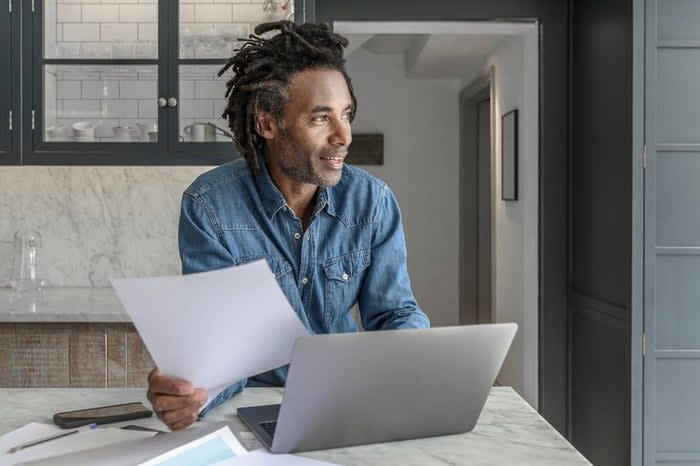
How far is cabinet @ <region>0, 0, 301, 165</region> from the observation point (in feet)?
10.1

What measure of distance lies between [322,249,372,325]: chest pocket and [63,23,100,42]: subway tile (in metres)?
1.90

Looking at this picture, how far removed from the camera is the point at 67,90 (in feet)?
10.3

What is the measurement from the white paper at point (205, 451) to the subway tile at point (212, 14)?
226cm

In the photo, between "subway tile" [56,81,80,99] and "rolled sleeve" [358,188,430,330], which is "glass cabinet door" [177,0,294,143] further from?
"rolled sleeve" [358,188,430,330]

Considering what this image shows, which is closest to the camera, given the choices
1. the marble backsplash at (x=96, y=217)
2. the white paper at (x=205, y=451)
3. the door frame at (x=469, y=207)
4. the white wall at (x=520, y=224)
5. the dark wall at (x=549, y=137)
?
the white paper at (x=205, y=451)

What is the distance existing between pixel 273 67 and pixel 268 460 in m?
0.92

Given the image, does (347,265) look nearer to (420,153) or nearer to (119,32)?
(119,32)

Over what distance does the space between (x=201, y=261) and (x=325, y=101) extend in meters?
0.42

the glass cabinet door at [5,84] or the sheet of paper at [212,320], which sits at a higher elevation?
the glass cabinet door at [5,84]

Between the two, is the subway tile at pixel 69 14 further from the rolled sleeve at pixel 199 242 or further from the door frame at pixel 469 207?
the door frame at pixel 469 207

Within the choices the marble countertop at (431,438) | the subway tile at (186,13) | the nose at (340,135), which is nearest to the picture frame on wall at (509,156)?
the subway tile at (186,13)

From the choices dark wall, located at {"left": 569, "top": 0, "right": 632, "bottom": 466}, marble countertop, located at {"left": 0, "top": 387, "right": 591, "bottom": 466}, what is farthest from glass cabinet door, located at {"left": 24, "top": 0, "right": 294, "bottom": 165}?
marble countertop, located at {"left": 0, "top": 387, "right": 591, "bottom": 466}

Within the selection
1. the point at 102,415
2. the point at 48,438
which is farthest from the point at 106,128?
the point at 48,438

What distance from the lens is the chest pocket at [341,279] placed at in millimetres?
1713
